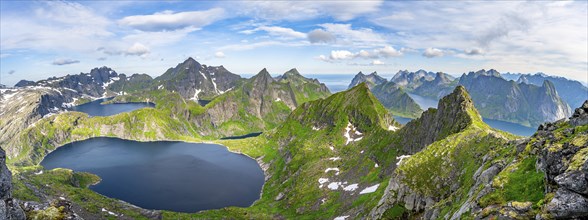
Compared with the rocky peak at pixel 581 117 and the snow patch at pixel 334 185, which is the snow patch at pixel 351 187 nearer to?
the snow patch at pixel 334 185

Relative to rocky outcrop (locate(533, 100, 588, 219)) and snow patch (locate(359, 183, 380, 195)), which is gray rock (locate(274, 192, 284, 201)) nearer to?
snow patch (locate(359, 183, 380, 195))

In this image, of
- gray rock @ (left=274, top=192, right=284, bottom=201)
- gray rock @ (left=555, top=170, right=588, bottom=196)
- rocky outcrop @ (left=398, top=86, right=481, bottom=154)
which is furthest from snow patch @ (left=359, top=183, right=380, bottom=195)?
gray rock @ (left=555, top=170, right=588, bottom=196)

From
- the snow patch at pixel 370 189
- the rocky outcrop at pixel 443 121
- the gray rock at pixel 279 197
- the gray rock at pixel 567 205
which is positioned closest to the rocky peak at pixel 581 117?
the gray rock at pixel 567 205

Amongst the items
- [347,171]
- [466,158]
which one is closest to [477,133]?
[466,158]

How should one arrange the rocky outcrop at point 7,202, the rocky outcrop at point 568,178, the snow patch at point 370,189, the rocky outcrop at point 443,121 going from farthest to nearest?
1. the snow patch at point 370,189
2. the rocky outcrop at point 443,121
3. the rocky outcrop at point 7,202
4. the rocky outcrop at point 568,178

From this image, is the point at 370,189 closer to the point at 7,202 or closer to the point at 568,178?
the point at 568,178

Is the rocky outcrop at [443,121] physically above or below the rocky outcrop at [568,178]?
below

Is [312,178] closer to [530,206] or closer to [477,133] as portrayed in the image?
[477,133]

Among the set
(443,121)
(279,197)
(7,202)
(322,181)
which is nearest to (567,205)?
(7,202)

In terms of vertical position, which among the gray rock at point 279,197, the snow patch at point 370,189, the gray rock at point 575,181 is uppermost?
the gray rock at point 575,181
